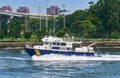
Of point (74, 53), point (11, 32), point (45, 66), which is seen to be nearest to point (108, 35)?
point (11, 32)

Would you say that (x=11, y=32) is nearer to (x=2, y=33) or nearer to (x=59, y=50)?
(x=2, y=33)

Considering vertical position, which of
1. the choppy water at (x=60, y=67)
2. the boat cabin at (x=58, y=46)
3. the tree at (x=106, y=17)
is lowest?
the choppy water at (x=60, y=67)

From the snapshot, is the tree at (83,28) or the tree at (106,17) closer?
the tree at (83,28)

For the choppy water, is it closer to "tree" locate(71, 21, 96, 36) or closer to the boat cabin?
the boat cabin

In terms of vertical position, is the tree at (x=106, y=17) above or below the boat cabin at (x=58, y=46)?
above

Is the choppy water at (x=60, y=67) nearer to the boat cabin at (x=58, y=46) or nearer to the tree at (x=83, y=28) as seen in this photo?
the boat cabin at (x=58, y=46)

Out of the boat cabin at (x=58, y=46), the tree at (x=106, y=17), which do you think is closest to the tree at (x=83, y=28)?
the tree at (x=106, y=17)

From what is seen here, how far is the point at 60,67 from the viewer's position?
71.8 metres

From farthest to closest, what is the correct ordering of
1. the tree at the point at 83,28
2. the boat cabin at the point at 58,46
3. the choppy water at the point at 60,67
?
the tree at the point at 83,28 < the boat cabin at the point at 58,46 < the choppy water at the point at 60,67

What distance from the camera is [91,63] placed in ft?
259

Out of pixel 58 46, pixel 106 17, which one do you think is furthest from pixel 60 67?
pixel 106 17

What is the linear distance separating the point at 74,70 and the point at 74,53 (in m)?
16.5

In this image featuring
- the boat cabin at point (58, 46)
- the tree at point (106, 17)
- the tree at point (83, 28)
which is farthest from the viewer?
the tree at point (106, 17)

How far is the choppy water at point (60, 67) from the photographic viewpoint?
6134 cm
